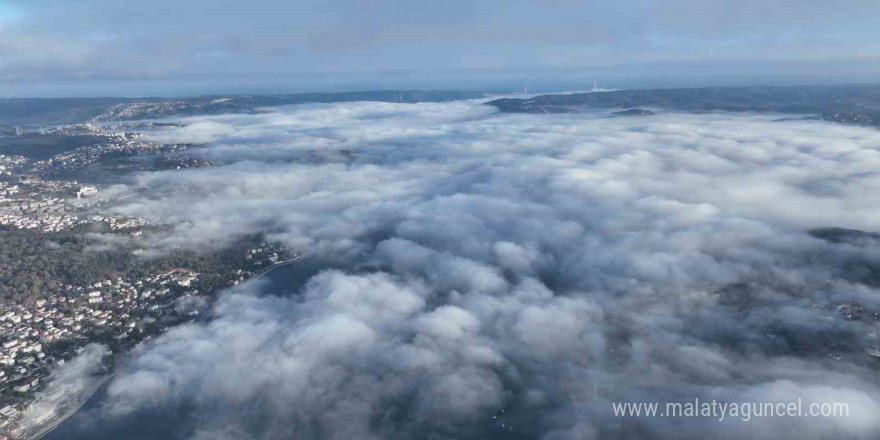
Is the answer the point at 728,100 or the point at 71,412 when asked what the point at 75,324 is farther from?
the point at 728,100

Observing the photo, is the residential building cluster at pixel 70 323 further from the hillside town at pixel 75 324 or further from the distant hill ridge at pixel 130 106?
the distant hill ridge at pixel 130 106

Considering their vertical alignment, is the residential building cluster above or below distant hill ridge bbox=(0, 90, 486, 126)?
below

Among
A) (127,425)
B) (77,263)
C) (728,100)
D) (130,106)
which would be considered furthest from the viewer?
(130,106)

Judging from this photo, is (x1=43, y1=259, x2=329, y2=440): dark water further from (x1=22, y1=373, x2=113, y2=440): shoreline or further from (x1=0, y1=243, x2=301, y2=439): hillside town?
(x1=0, y1=243, x2=301, y2=439): hillside town

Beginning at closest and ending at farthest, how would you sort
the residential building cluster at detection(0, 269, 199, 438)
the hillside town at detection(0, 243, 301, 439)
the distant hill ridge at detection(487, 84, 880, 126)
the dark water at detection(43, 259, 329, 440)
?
the dark water at detection(43, 259, 329, 440), the hillside town at detection(0, 243, 301, 439), the residential building cluster at detection(0, 269, 199, 438), the distant hill ridge at detection(487, 84, 880, 126)

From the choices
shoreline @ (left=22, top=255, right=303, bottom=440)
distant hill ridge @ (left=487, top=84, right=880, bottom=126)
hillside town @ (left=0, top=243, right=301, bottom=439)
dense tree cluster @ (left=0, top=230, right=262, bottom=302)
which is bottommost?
shoreline @ (left=22, top=255, right=303, bottom=440)

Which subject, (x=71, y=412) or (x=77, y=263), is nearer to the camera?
(x=71, y=412)

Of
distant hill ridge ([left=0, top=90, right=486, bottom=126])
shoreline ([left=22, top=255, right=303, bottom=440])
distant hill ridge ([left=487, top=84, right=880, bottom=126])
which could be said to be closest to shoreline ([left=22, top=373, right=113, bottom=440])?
shoreline ([left=22, top=255, right=303, bottom=440])

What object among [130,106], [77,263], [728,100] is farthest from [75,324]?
[728,100]

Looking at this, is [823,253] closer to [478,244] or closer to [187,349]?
[478,244]

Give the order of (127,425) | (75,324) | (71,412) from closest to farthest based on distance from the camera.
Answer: (127,425) → (71,412) → (75,324)

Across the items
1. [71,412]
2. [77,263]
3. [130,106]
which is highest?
[130,106]

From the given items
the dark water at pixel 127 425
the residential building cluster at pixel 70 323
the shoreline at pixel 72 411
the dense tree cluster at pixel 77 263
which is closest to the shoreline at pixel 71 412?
the shoreline at pixel 72 411
